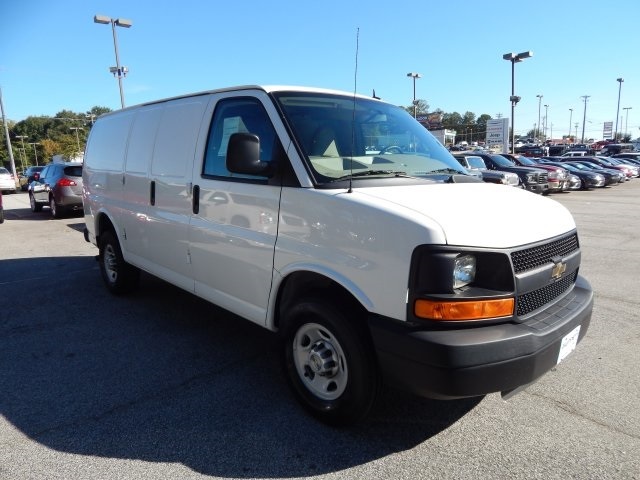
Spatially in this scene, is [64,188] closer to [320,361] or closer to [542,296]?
[320,361]

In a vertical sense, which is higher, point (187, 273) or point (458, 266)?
point (458, 266)

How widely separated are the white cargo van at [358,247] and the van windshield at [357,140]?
0.5 inches

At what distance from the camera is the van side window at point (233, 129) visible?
3225 mm

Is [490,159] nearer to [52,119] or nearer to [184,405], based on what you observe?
[184,405]

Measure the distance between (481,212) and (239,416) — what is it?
6.53 feet

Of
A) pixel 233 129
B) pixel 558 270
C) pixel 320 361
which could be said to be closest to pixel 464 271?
pixel 558 270

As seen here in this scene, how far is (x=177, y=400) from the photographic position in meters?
3.23

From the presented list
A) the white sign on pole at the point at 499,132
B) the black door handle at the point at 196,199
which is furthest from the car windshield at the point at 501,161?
the white sign on pole at the point at 499,132

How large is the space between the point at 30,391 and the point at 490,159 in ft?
61.7

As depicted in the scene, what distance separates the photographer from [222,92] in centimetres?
367

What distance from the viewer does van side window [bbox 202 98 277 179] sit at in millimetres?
3225

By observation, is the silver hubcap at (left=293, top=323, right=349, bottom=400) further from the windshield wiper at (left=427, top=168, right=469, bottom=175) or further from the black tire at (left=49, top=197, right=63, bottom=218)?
the black tire at (left=49, top=197, right=63, bottom=218)

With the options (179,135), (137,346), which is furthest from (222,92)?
(137,346)

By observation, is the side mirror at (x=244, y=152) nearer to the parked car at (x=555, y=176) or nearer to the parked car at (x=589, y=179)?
the parked car at (x=555, y=176)
